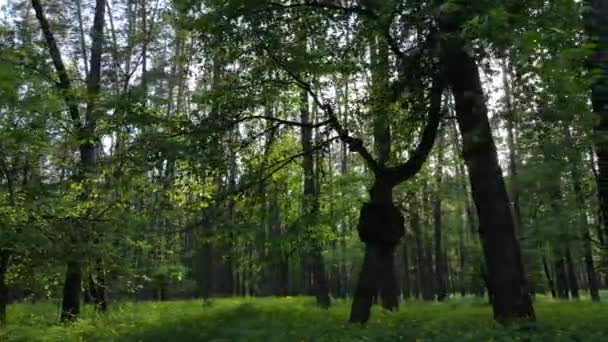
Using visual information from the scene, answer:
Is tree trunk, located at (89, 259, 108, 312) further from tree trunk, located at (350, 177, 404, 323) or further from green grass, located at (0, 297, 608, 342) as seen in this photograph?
tree trunk, located at (350, 177, 404, 323)

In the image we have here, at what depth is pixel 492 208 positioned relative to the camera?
9461 mm

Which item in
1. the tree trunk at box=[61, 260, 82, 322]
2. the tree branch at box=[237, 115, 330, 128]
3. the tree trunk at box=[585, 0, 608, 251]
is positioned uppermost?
the tree branch at box=[237, 115, 330, 128]

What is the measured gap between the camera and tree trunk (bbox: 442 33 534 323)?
9164mm

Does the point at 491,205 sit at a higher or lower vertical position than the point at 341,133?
lower

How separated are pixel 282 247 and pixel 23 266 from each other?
6.04 metres

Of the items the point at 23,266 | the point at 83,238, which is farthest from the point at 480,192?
the point at 23,266

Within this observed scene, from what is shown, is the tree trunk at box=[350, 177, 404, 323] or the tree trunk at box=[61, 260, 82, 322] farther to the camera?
the tree trunk at box=[61, 260, 82, 322]

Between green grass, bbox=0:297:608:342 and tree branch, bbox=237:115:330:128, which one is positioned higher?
tree branch, bbox=237:115:330:128

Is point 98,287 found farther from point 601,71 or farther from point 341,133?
point 601,71

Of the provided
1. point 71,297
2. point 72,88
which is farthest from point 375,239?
point 71,297

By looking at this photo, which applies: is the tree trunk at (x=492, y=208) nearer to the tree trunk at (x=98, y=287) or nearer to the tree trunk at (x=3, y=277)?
the tree trunk at (x=98, y=287)

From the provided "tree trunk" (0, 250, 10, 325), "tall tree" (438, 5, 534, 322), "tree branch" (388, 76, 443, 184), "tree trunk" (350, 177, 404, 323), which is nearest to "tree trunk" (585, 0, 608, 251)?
"tall tree" (438, 5, 534, 322)

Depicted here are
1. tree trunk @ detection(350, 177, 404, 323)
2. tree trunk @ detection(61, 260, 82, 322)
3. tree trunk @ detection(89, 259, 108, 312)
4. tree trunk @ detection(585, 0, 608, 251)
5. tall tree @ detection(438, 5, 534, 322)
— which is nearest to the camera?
tree trunk @ detection(585, 0, 608, 251)

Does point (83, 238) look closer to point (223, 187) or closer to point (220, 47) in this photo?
point (223, 187)
